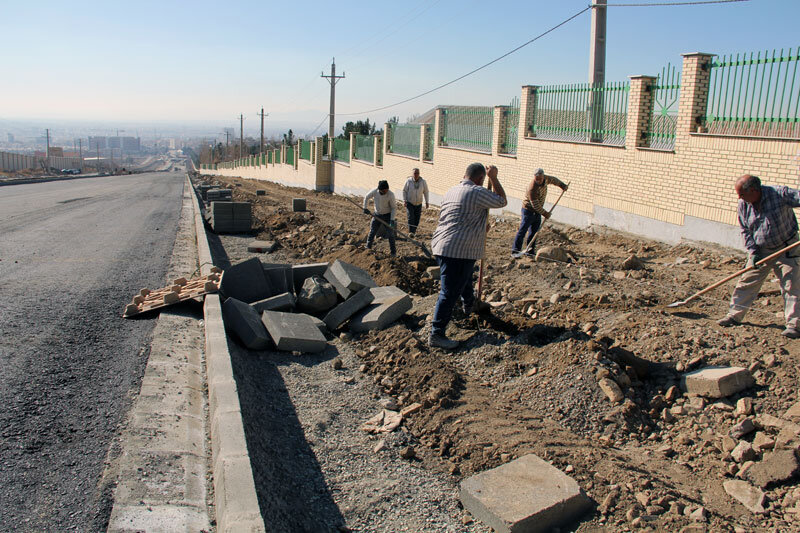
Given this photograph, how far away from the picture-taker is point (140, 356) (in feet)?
18.1

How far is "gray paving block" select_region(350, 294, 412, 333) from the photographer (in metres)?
6.43


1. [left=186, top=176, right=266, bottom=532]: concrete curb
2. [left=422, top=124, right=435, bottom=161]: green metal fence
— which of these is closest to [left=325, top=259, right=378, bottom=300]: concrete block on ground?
[left=186, top=176, right=266, bottom=532]: concrete curb

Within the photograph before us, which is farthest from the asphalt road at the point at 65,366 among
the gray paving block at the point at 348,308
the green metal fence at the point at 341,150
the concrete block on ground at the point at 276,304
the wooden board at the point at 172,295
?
the green metal fence at the point at 341,150

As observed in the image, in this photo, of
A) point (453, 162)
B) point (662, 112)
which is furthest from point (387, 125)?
point (662, 112)

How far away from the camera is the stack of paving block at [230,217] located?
13.8 meters

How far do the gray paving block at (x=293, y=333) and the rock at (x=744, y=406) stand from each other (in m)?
3.70

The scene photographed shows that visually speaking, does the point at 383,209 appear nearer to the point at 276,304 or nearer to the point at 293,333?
the point at 276,304

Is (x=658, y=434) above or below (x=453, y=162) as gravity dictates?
below

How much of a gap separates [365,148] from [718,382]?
23.8 meters

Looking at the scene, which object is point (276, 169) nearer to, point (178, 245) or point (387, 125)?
point (387, 125)

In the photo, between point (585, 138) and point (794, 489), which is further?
point (585, 138)

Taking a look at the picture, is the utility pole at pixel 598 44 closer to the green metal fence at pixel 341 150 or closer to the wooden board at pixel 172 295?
the wooden board at pixel 172 295

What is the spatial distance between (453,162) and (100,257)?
1050 cm

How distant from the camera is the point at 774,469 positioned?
361 centimetres
